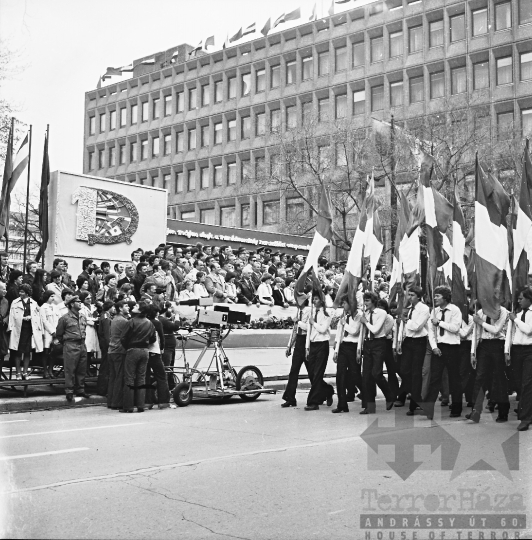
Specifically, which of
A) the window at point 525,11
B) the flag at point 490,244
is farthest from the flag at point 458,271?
the window at point 525,11

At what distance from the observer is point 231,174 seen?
62.3 meters

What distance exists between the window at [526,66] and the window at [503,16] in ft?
7.13

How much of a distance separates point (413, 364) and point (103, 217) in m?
14.1

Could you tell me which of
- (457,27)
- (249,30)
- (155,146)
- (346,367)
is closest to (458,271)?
(346,367)

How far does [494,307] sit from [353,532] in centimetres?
646

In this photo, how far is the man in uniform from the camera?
530 inches

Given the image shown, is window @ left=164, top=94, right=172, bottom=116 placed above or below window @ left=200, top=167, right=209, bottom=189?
above

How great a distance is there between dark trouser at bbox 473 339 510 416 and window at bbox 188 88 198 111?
57030 millimetres

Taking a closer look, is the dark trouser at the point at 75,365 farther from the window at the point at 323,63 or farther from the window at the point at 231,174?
the window at the point at 231,174

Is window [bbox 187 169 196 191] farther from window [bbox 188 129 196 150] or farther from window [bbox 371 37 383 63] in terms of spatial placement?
window [bbox 371 37 383 63]

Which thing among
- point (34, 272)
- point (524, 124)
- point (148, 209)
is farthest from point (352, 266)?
point (524, 124)

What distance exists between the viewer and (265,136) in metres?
59.2

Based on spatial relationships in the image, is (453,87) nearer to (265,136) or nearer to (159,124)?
(265,136)

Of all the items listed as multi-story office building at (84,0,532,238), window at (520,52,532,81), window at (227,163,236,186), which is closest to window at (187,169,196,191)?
multi-story office building at (84,0,532,238)
